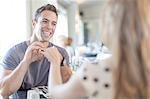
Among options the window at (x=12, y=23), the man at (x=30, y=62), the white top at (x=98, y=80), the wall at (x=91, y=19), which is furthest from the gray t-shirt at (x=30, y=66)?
the wall at (x=91, y=19)

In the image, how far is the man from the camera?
1.42m

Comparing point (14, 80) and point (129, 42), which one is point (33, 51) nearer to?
point (14, 80)

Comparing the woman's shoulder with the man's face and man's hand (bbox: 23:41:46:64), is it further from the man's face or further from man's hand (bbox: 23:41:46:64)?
the man's face

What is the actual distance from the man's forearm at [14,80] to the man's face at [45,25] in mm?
205

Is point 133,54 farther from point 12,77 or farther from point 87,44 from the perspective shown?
point 87,44

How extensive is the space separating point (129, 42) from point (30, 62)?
0.86 metres

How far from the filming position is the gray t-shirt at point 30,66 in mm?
1488

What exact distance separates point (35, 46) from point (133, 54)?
81 cm

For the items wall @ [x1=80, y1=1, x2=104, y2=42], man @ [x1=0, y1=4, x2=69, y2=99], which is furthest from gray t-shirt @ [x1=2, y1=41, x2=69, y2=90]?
wall @ [x1=80, y1=1, x2=104, y2=42]

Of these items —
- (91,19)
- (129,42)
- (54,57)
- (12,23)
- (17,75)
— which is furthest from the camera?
(91,19)

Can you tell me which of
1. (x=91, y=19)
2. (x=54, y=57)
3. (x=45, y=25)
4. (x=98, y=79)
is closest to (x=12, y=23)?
(x=45, y=25)

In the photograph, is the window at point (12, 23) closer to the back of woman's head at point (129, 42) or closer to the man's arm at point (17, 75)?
the man's arm at point (17, 75)

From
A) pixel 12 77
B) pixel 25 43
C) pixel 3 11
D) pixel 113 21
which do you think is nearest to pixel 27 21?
pixel 3 11

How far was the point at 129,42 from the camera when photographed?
27.9 inches
